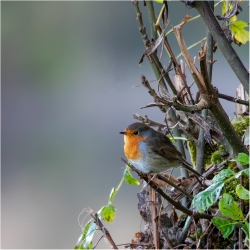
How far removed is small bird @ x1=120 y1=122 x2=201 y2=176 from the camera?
1661 mm

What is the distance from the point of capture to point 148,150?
1.76 m

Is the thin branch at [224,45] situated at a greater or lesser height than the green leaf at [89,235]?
greater

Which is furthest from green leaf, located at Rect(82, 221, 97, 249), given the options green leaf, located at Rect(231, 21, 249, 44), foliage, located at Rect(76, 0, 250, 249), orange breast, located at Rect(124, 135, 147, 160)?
green leaf, located at Rect(231, 21, 249, 44)

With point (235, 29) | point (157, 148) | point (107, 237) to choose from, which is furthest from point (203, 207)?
point (157, 148)

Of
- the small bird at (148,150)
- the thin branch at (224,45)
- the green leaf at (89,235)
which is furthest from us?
the small bird at (148,150)

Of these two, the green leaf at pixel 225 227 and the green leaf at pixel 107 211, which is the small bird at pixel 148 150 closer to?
the green leaf at pixel 107 211

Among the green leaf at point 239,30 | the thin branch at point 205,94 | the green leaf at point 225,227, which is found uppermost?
the green leaf at point 239,30

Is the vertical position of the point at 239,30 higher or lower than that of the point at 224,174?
higher

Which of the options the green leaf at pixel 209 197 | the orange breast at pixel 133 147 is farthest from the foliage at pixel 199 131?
the orange breast at pixel 133 147

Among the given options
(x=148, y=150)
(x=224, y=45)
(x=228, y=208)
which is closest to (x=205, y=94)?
(x=224, y=45)

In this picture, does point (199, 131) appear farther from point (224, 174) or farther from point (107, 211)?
point (224, 174)

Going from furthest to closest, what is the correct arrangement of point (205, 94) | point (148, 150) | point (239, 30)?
point (148, 150) < point (239, 30) < point (205, 94)

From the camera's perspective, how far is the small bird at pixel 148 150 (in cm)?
166

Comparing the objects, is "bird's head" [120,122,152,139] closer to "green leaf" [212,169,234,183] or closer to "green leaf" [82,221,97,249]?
"green leaf" [82,221,97,249]
